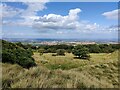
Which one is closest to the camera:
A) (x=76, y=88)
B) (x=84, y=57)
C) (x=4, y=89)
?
(x=4, y=89)

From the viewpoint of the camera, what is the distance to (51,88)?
5.50 metres

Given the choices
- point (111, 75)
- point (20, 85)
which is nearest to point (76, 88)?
point (20, 85)

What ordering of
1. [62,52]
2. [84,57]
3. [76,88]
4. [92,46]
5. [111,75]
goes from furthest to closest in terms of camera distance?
[92,46], [62,52], [84,57], [111,75], [76,88]

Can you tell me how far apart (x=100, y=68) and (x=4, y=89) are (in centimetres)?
409

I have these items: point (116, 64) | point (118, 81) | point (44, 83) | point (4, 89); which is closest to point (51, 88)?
point (44, 83)

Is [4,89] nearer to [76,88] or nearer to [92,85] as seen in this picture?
[76,88]

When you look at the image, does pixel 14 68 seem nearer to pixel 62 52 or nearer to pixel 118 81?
pixel 118 81

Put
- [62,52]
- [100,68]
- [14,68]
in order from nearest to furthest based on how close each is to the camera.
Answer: [14,68], [100,68], [62,52]

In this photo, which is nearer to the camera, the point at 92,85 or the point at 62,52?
the point at 92,85

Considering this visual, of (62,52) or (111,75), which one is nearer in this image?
(111,75)

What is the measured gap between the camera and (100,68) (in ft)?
28.2

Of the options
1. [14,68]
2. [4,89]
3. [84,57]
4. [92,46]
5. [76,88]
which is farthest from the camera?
[92,46]

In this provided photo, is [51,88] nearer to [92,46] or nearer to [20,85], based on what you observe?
[20,85]

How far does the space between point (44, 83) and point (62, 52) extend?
30157 millimetres
